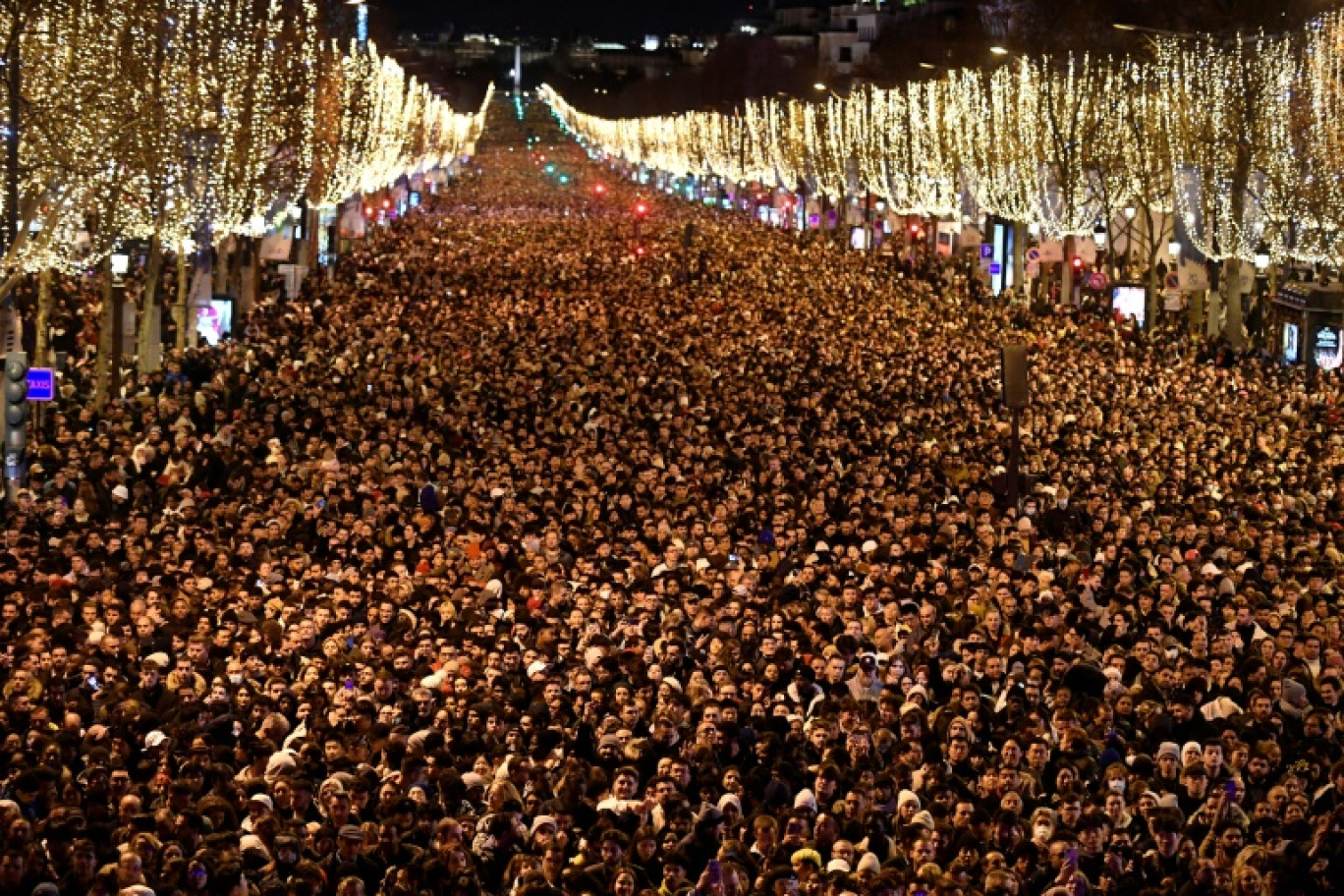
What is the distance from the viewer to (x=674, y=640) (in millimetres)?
16578

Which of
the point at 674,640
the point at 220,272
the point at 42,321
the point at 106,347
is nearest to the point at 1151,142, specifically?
the point at 220,272

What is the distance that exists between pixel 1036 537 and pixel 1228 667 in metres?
6.10

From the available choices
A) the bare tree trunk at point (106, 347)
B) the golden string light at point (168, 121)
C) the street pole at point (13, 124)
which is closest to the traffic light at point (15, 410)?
the street pole at point (13, 124)

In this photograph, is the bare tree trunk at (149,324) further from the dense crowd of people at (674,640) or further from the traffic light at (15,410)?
the traffic light at (15,410)

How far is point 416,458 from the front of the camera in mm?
26453

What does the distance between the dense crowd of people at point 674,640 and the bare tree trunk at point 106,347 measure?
25.7 inches

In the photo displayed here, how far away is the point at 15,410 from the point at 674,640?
11.8m

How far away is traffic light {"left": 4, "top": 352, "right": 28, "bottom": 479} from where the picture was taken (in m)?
26.2

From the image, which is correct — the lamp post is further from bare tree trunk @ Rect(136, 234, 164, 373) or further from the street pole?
the street pole

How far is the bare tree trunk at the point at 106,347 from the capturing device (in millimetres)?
36469

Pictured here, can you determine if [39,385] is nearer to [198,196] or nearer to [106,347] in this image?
[106,347]

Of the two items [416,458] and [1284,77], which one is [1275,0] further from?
[416,458]

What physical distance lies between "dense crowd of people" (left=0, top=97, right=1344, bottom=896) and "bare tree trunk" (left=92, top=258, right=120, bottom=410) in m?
0.65

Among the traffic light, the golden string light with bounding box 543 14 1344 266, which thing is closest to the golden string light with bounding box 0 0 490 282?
the traffic light
